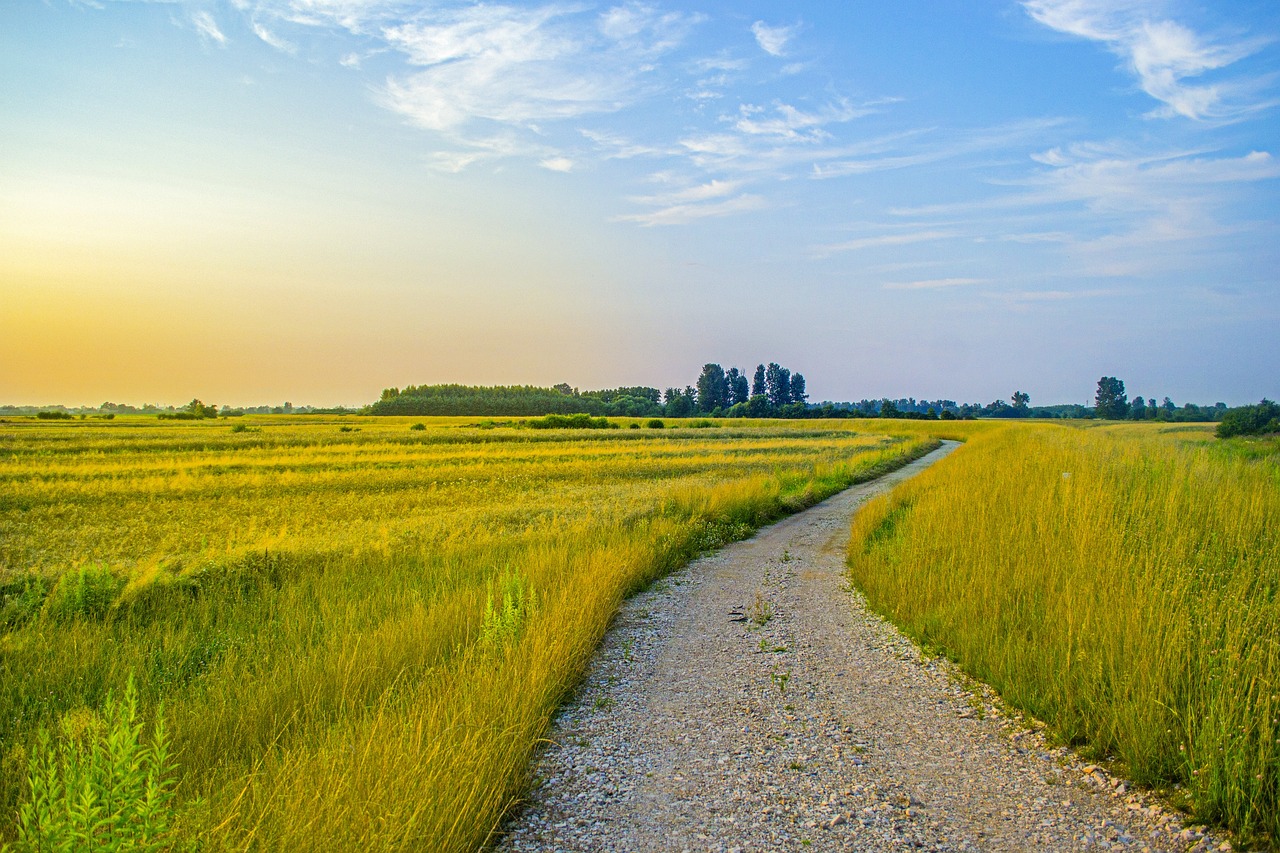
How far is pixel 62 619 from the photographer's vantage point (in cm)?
→ 863

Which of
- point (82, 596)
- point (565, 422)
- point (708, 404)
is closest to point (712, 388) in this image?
point (708, 404)

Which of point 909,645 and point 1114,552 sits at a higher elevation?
point 1114,552

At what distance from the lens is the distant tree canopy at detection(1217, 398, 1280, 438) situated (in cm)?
4150

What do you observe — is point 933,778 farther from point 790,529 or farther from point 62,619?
point 790,529

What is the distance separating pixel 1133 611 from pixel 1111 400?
159 meters

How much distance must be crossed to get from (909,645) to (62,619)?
408 inches

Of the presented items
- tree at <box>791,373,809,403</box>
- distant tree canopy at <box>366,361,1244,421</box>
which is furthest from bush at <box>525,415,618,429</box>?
tree at <box>791,373,809,403</box>

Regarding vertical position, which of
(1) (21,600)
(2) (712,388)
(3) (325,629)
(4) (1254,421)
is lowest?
(1) (21,600)

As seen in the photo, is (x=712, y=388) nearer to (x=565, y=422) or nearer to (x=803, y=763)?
(x=565, y=422)

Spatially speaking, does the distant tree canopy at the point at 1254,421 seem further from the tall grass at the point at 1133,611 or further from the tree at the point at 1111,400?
the tree at the point at 1111,400

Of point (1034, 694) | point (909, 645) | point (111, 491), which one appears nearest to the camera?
point (1034, 694)

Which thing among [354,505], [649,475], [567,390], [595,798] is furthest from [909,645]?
[567,390]

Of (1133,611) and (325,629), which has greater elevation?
(1133,611)

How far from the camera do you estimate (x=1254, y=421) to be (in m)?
43.3
